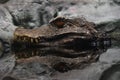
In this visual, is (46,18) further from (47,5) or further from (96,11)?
(96,11)

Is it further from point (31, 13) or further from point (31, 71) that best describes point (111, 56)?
point (31, 13)

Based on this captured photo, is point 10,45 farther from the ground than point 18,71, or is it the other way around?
point 18,71

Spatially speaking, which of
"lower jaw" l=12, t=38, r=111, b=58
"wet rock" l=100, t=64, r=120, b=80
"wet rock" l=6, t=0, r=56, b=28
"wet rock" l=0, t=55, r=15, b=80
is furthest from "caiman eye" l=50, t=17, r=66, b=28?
"wet rock" l=100, t=64, r=120, b=80

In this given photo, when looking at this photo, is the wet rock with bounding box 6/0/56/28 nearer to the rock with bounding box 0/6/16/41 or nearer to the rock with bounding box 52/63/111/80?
the rock with bounding box 0/6/16/41

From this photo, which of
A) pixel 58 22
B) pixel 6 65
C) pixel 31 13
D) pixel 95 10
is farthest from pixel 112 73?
pixel 31 13

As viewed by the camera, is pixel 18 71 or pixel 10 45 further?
pixel 10 45

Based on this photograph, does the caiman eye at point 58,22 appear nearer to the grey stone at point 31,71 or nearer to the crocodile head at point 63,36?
the crocodile head at point 63,36

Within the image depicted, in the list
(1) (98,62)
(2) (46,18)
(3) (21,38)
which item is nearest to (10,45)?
(3) (21,38)
